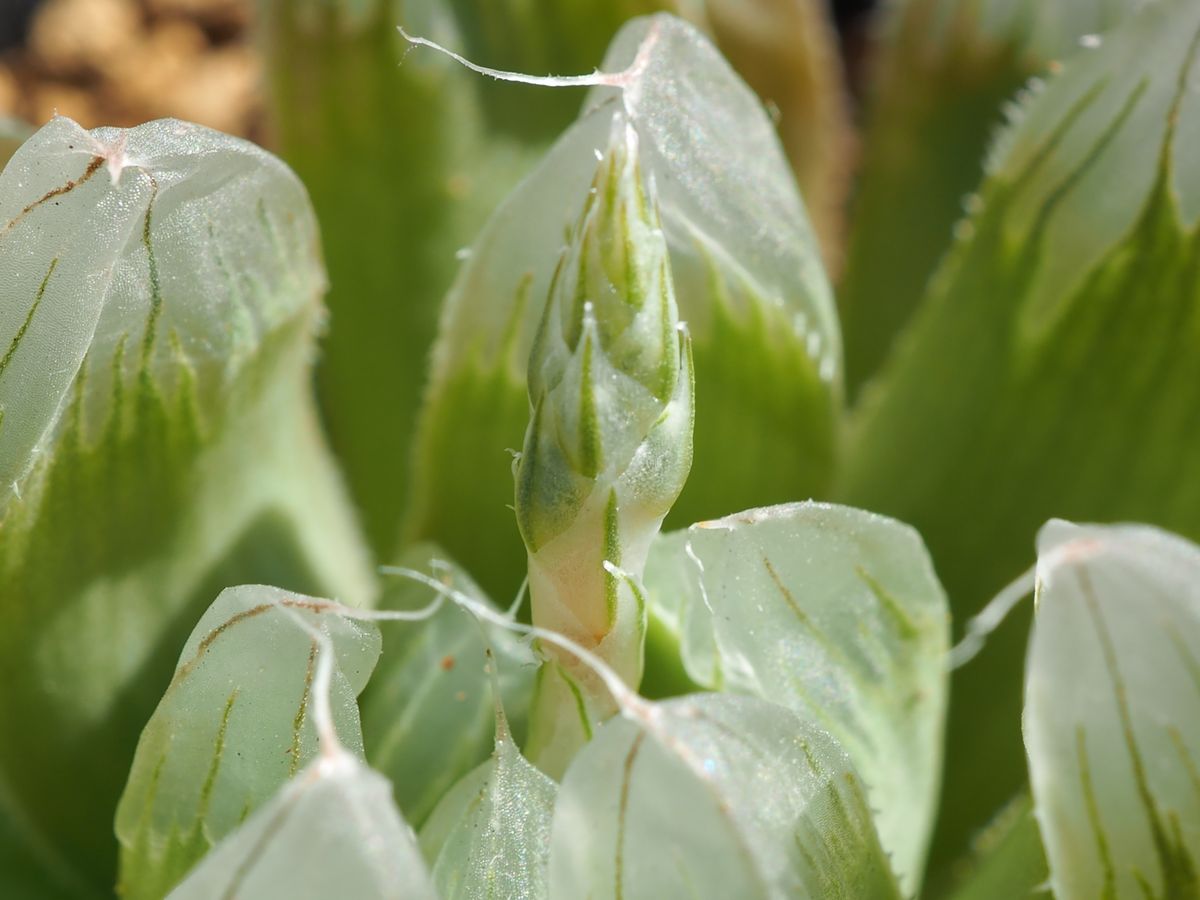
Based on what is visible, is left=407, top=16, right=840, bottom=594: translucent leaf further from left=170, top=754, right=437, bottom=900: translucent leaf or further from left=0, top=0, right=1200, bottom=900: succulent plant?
left=170, top=754, right=437, bottom=900: translucent leaf

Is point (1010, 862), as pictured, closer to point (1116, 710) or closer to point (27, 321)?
point (1116, 710)

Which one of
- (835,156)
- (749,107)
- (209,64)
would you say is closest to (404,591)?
(749,107)

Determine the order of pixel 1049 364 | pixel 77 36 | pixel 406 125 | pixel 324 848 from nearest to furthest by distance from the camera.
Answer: pixel 324 848 < pixel 1049 364 < pixel 406 125 < pixel 77 36

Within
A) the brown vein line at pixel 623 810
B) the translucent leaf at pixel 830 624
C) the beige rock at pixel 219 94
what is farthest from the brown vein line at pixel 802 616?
the beige rock at pixel 219 94

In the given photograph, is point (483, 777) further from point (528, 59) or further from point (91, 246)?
point (528, 59)

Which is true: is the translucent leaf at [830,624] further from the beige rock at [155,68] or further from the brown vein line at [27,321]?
the beige rock at [155,68]

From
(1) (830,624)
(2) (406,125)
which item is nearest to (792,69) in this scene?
(2) (406,125)

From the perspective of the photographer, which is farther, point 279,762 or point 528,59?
point 528,59
